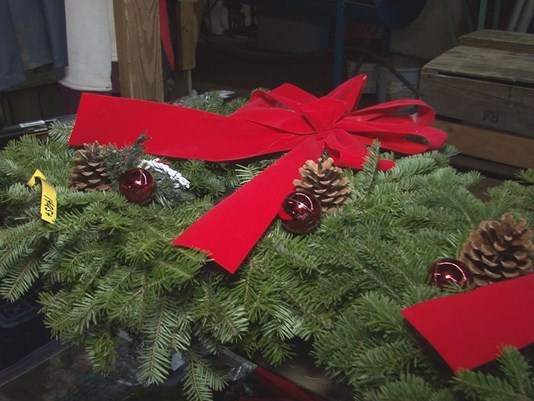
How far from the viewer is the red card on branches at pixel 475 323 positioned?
0.51 m

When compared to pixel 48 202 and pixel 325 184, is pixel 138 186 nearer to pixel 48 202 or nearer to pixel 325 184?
pixel 48 202

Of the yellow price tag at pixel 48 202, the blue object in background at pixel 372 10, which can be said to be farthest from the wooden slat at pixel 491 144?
the yellow price tag at pixel 48 202

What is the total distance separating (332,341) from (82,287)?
0.98ft

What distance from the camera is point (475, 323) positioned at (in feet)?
1.75

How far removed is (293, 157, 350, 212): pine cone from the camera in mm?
745

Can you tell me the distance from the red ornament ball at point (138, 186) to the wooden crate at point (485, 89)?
1.50m

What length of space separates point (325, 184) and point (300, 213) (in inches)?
2.6

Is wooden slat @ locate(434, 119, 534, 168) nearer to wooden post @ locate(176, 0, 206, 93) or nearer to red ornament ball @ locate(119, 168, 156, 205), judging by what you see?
wooden post @ locate(176, 0, 206, 93)

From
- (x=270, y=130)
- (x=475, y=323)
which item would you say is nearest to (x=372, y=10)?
(x=270, y=130)

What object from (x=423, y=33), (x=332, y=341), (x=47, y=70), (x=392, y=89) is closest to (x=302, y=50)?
(x=423, y=33)

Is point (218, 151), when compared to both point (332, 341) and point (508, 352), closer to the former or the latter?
point (332, 341)

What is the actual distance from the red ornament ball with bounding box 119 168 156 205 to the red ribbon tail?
0.34 feet

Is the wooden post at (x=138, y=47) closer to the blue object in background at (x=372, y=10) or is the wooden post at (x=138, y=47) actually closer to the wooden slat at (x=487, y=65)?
the wooden slat at (x=487, y=65)

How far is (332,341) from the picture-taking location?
0.61 m
